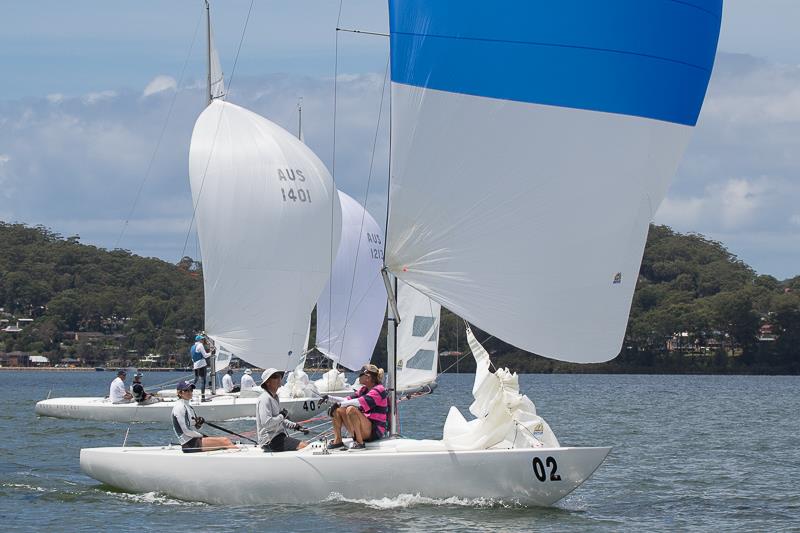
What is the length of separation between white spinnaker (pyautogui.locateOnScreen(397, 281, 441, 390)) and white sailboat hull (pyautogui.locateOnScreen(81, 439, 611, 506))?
1089 cm

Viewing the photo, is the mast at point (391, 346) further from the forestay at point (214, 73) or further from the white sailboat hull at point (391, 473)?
the forestay at point (214, 73)

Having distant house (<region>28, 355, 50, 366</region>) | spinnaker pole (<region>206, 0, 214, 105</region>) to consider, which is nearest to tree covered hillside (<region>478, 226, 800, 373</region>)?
distant house (<region>28, 355, 50, 366</region>)

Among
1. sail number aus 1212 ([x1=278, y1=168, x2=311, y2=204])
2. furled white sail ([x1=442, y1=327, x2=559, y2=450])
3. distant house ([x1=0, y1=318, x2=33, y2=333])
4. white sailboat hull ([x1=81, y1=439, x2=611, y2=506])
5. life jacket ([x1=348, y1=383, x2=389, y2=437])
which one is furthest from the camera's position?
distant house ([x1=0, y1=318, x2=33, y2=333])

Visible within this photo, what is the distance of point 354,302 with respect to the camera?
35.8 m

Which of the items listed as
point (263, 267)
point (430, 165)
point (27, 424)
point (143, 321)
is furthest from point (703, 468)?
point (143, 321)

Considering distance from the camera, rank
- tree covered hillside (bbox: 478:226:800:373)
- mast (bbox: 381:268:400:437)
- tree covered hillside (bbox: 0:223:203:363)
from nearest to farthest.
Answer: mast (bbox: 381:268:400:437) → tree covered hillside (bbox: 478:226:800:373) → tree covered hillside (bbox: 0:223:203:363)

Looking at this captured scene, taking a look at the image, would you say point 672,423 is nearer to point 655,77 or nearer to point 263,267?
point 263,267

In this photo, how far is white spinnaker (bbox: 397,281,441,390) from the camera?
88.6 ft

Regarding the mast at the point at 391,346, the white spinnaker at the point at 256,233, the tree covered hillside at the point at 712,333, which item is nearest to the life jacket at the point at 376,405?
the mast at the point at 391,346

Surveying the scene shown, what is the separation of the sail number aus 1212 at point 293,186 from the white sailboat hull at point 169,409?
14.4ft

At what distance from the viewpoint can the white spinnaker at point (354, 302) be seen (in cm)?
3512

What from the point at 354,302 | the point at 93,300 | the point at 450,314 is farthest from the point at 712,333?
the point at 354,302

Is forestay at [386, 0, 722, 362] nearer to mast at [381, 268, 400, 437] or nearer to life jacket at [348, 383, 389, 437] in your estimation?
mast at [381, 268, 400, 437]

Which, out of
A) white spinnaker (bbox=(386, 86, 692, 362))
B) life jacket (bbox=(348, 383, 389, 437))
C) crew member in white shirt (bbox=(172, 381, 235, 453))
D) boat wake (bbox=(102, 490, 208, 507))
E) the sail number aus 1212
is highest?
the sail number aus 1212
